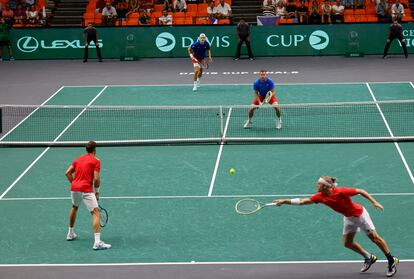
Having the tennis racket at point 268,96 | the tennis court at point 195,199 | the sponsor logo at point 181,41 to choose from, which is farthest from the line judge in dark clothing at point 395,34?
the tennis racket at point 268,96

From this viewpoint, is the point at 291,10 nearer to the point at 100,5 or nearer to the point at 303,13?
the point at 303,13

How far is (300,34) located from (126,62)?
7289 mm

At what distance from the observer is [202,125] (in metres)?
27.6

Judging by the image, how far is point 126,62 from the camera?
40.7m

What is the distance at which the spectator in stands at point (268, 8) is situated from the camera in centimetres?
4197

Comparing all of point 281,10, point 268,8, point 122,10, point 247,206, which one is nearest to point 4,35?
point 122,10

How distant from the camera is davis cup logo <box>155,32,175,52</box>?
41.0m

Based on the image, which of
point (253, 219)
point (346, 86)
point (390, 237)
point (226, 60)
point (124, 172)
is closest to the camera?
point (390, 237)

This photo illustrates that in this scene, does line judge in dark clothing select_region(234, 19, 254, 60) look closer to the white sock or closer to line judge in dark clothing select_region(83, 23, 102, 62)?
line judge in dark clothing select_region(83, 23, 102, 62)

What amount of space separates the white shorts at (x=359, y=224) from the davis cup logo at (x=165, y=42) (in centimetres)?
2605

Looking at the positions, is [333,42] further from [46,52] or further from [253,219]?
[253,219]

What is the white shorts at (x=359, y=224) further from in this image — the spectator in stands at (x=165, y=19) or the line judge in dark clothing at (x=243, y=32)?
the spectator in stands at (x=165, y=19)

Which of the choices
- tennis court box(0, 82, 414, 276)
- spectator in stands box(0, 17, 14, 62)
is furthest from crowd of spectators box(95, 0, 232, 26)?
tennis court box(0, 82, 414, 276)

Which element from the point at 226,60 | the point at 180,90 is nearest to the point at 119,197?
the point at 180,90
